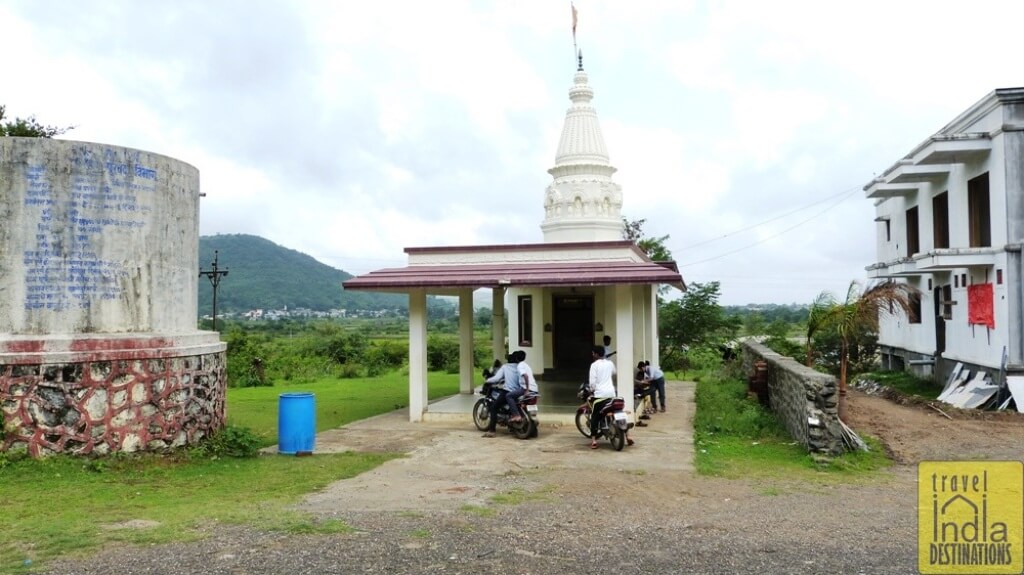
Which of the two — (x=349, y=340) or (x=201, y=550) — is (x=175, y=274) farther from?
(x=349, y=340)

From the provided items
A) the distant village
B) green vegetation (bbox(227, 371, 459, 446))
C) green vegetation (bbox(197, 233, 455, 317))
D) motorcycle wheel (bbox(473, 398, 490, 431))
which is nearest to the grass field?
green vegetation (bbox(227, 371, 459, 446))

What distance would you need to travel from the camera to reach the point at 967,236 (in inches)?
674

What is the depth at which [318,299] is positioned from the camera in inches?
4658

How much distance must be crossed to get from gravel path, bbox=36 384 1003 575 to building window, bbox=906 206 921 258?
46.4 ft

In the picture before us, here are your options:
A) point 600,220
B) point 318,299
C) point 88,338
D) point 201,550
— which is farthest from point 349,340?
point 318,299

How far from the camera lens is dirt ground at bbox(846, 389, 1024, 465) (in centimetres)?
1070

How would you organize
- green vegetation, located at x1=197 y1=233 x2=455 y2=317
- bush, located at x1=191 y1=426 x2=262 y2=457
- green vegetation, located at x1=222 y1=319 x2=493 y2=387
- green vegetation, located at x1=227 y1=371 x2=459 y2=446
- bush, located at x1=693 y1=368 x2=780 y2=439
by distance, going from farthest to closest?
green vegetation, located at x1=197 y1=233 x2=455 y2=317 < green vegetation, located at x1=222 y1=319 x2=493 y2=387 < green vegetation, located at x1=227 y1=371 x2=459 y2=446 < bush, located at x1=693 y1=368 x2=780 y2=439 < bush, located at x1=191 y1=426 x2=262 y2=457

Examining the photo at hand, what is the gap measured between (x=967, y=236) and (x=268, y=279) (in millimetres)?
110561

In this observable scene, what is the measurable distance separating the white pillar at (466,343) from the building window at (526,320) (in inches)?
128

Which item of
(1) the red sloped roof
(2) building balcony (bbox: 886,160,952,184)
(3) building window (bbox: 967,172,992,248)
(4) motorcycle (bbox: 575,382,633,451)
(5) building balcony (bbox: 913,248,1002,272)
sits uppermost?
(2) building balcony (bbox: 886,160,952,184)

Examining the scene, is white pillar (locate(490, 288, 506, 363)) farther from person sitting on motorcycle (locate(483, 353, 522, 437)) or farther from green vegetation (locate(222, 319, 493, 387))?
green vegetation (locate(222, 319, 493, 387))

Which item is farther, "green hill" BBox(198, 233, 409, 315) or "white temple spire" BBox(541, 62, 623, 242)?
"green hill" BBox(198, 233, 409, 315)

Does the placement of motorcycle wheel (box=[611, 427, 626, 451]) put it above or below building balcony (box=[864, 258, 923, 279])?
below

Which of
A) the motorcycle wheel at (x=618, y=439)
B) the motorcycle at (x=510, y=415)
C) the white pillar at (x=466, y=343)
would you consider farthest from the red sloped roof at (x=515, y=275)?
the motorcycle wheel at (x=618, y=439)
